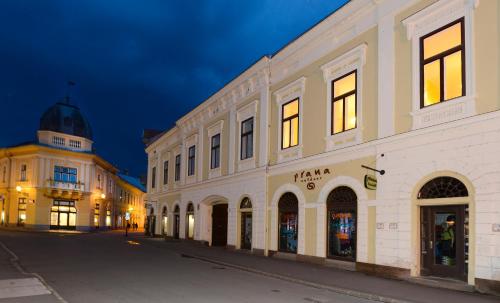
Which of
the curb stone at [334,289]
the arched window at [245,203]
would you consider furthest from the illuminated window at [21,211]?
the curb stone at [334,289]

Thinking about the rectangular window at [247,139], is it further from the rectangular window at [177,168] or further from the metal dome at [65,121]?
the metal dome at [65,121]

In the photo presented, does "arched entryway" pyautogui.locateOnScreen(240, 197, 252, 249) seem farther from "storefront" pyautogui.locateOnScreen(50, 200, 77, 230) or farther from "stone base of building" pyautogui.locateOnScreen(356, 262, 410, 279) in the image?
"storefront" pyautogui.locateOnScreen(50, 200, 77, 230)

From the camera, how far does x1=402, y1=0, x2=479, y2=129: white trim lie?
1231 cm

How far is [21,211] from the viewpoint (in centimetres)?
5288

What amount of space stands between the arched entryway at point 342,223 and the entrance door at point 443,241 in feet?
10.6

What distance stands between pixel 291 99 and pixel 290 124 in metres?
1.06

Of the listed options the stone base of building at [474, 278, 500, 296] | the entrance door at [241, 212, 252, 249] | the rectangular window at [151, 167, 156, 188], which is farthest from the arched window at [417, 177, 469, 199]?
the rectangular window at [151, 167, 156, 188]

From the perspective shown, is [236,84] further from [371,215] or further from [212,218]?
[371,215]

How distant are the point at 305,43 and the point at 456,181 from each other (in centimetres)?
915

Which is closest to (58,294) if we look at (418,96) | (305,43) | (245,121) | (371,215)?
(371,215)

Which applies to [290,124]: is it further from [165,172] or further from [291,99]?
[165,172]

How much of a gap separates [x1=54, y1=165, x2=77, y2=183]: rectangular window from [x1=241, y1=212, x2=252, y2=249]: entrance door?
35.8 metres

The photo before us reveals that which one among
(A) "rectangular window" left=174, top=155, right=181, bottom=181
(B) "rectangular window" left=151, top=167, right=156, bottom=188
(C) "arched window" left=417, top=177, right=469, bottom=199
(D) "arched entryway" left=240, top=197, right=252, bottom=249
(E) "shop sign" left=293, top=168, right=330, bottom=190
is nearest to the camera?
(C) "arched window" left=417, top=177, right=469, bottom=199

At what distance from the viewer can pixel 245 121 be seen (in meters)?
25.5
